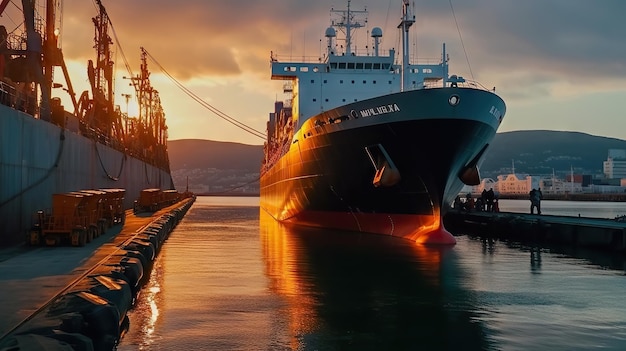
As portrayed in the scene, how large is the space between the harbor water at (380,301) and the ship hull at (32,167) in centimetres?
427

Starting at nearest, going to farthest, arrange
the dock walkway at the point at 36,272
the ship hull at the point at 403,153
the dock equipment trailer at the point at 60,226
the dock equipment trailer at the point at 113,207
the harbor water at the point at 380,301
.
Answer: the dock walkway at the point at 36,272 < the harbor water at the point at 380,301 < the dock equipment trailer at the point at 60,226 < the ship hull at the point at 403,153 < the dock equipment trailer at the point at 113,207

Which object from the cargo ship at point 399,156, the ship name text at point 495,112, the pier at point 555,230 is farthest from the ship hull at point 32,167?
the pier at point 555,230

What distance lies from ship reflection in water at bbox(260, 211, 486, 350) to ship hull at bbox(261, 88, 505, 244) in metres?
1.79

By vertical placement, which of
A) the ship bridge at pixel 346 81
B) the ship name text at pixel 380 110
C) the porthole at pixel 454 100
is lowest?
the ship name text at pixel 380 110

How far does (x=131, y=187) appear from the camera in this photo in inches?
1853

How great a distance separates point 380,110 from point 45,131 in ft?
39.0

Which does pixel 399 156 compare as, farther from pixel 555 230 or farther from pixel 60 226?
pixel 60 226

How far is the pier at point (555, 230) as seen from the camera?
2045cm

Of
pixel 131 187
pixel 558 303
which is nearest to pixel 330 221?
pixel 558 303

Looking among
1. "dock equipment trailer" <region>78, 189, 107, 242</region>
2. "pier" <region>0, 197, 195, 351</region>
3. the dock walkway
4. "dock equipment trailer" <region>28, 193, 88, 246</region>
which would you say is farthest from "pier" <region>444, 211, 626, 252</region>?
"dock equipment trailer" <region>28, 193, 88, 246</region>

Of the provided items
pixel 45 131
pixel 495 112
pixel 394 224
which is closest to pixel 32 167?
pixel 45 131

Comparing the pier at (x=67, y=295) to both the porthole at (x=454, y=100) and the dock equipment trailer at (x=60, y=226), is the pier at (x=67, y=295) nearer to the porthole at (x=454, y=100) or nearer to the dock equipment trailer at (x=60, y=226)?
the dock equipment trailer at (x=60, y=226)

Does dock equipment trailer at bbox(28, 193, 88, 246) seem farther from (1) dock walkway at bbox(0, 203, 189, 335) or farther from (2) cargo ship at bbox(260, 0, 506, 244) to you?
(2) cargo ship at bbox(260, 0, 506, 244)

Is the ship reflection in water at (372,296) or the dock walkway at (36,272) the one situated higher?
the dock walkway at (36,272)
